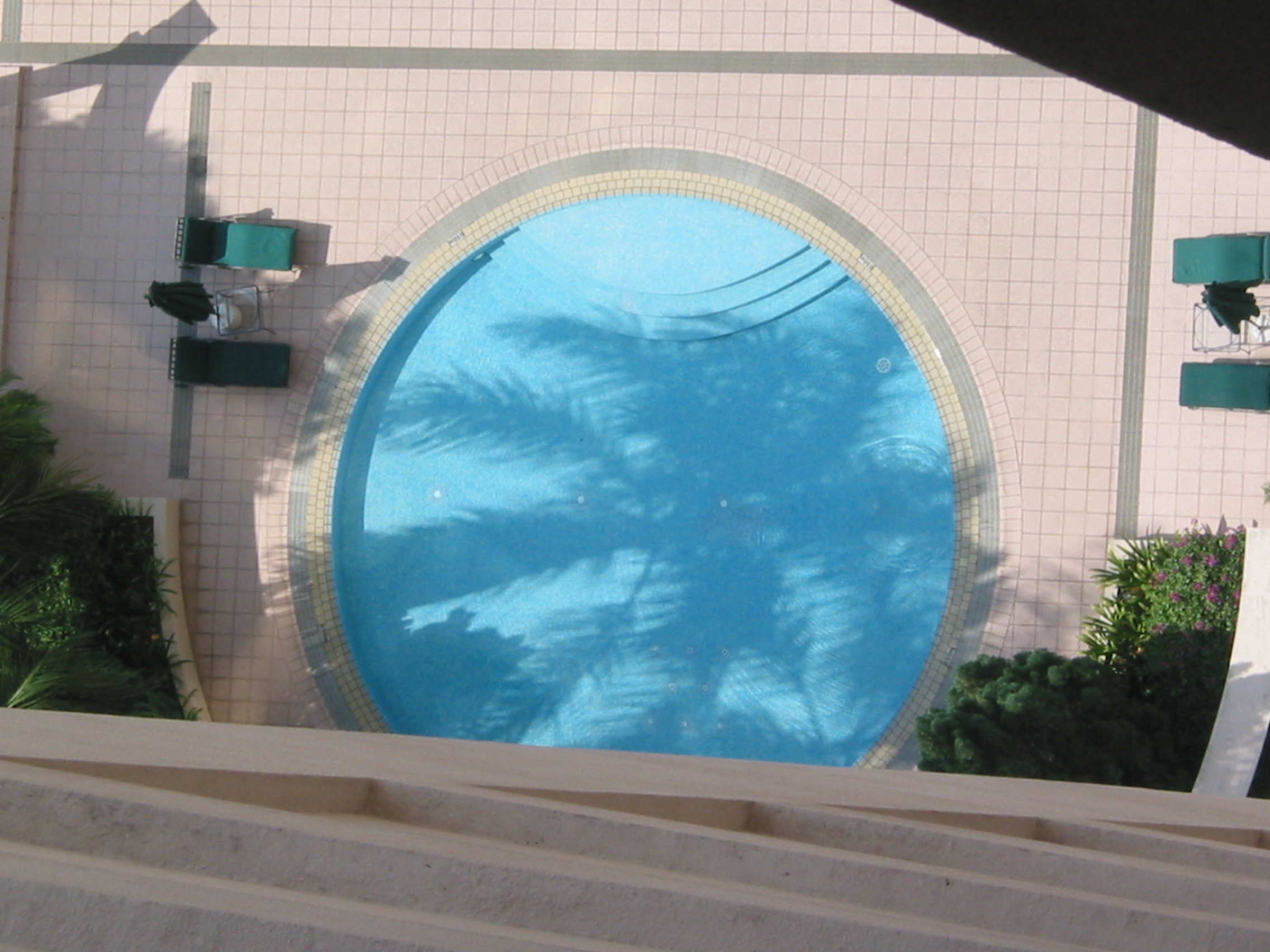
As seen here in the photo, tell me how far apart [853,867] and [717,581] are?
6.26 m

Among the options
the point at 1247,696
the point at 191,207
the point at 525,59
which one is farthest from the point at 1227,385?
the point at 191,207

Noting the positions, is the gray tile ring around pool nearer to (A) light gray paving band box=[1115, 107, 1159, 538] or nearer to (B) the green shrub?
(A) light gray paving band box=[1115, 107, 1159, 538]

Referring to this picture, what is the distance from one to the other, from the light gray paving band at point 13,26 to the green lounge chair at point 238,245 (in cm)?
211

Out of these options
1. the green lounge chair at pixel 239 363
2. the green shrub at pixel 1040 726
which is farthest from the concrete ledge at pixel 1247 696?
the green lounge chair at pixel 239 363

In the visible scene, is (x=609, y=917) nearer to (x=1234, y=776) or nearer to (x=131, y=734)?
(x=131, y=734)

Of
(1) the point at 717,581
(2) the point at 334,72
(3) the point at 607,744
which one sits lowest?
(3) the point at 607,744

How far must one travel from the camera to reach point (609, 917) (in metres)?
1.57

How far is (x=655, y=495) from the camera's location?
8234mm

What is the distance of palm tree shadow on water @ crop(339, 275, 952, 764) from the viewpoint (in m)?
8.11

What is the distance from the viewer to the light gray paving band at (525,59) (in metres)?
8.09

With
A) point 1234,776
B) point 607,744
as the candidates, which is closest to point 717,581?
point 607,744

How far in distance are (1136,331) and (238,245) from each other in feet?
20.2

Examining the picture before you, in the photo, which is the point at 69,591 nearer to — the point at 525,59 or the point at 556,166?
the point at 556,166

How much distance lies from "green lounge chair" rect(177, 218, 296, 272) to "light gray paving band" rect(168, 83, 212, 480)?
Answer: 0.39 meters
